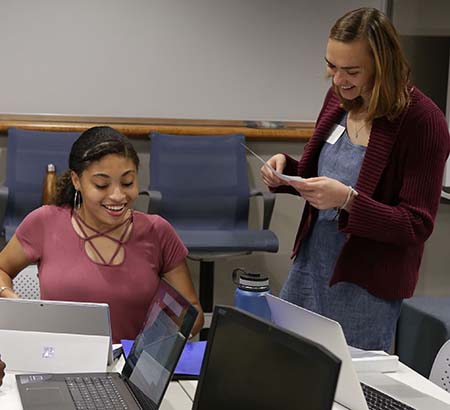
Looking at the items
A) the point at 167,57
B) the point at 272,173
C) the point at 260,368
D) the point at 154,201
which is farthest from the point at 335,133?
the point at 167,57

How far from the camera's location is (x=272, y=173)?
2.33 meters

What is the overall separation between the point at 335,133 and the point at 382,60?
0.31 m

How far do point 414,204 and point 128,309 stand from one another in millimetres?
843

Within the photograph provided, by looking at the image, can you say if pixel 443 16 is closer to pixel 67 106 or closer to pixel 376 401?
pixel 67 106

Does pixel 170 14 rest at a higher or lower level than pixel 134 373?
higher

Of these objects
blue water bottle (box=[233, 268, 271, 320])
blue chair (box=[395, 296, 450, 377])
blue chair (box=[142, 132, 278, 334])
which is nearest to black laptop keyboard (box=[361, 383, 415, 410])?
blue water bottle (box=[233, 268, 271, 320])

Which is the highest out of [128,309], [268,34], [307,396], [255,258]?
[268,34]

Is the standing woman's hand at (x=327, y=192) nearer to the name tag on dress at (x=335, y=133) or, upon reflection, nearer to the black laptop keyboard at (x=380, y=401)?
the name tag on dress at (x=335, y=133)

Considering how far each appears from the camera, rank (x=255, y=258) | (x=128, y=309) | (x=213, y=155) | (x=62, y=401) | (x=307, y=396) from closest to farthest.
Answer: (x=307, y=396)
(x=62, y=401)
(x=128, y=309)
(x=213, y=155)
(x=255, y=258)

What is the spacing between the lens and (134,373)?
1805 millimetres

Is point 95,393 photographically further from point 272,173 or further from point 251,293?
point 272,173

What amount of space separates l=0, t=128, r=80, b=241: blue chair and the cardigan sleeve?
235 centimetres

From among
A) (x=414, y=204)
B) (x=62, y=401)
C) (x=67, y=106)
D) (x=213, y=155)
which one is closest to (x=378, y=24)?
(x=414, y=204)

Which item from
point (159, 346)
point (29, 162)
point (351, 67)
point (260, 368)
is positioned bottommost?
point (29, 162)
